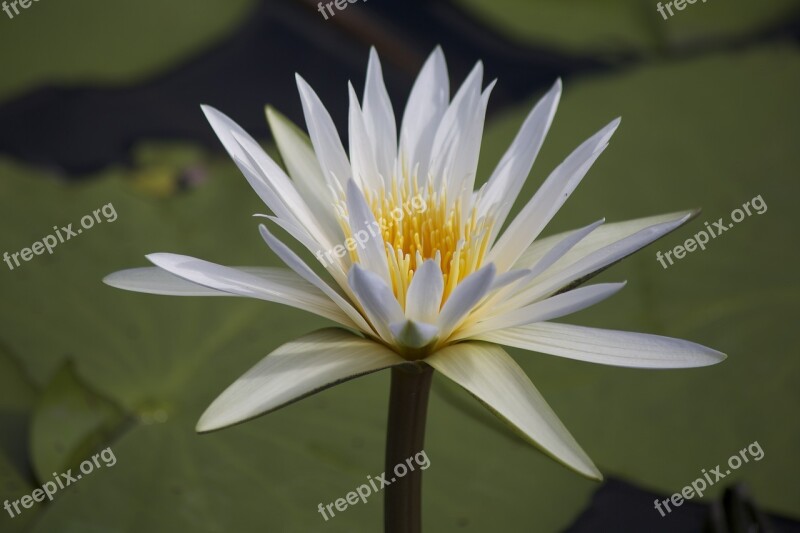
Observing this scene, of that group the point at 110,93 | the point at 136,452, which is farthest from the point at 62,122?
the point at 136,452

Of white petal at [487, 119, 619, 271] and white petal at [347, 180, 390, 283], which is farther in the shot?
white petal at [487, 119, 619, 271]

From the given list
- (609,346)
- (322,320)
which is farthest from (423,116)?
(322,320)

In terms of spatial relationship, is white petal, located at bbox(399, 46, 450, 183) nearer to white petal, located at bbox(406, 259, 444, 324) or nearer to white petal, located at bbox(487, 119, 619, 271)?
white petal, located at bbox(487, 119, 619, 271)

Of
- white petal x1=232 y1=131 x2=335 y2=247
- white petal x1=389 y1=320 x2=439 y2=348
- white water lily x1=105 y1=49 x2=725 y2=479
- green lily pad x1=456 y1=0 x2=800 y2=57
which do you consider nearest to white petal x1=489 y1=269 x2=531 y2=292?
white water lily x1=105 y1=49 x2=725 y2=479

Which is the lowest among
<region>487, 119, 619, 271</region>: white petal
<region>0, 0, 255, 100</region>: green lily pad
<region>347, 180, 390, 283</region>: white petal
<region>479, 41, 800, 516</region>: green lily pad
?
<region>479, 41, 800, 516</region>: green lily pad

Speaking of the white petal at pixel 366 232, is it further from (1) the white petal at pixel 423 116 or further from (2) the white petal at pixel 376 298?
(1) the white petal at pixel 423 116

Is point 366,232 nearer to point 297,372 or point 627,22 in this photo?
point 297,372
